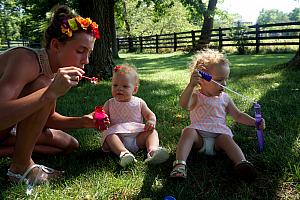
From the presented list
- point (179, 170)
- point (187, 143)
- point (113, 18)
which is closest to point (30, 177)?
point (179, 170)

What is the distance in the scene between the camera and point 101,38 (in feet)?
22.4

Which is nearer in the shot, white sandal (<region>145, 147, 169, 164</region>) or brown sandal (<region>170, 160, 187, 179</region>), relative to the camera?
brown sandal (<region>170, 160, 187, 179</region>)

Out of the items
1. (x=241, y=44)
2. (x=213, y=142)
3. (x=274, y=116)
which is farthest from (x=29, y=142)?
(x=241, y=44)

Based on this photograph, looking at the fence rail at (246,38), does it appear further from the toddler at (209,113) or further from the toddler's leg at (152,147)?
the toddler's leg at (152,147)

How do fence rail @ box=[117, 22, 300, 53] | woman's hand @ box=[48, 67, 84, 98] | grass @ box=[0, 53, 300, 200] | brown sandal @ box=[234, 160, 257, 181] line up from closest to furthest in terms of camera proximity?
woman's hand @ box=[48, 67, 84, 98] < grass @ box=[0, 53, 300, 200] < brown sandal @ box=[234, 160, 257, 181] < fence rail @ box=[117, 22, 300, 53]

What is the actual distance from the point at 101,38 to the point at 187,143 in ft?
15.7

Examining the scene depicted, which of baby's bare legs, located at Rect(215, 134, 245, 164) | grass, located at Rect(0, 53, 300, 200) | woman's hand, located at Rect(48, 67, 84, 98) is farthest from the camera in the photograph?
baby's bare legs, located at Rect(215, 134, 245, 164)

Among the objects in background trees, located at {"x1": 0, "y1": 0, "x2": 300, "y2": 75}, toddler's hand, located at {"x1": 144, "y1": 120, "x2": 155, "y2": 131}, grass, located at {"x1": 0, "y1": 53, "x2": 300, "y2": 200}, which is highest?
background trees, located at {"x1": 0, "y1": 0, "x2": 300, "y2": 75}

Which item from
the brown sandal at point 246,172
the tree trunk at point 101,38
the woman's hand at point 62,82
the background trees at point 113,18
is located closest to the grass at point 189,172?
the brown sandal at point 246,172

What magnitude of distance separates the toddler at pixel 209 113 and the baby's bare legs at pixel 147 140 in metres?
0.25

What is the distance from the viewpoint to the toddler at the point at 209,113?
248 centimetres

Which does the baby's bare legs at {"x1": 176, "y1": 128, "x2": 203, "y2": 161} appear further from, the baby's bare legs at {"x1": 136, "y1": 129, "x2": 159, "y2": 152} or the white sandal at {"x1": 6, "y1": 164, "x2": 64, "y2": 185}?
the white sandal at {"x1": 6, "y1": 164, "x2": 64, "y2": 185}

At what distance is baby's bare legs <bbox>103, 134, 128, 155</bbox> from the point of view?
2.60 meters

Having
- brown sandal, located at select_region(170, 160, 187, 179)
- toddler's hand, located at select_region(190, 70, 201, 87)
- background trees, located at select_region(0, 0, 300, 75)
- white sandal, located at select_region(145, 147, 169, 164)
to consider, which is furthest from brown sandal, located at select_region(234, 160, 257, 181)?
background trees, located at select_region(0, 0, 300, 75)
